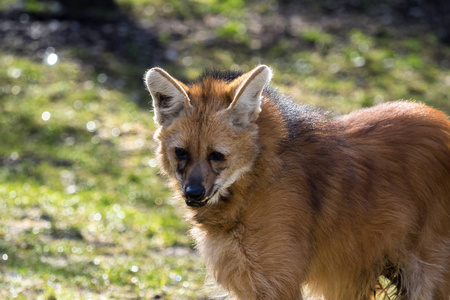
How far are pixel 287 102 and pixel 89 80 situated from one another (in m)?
6.28

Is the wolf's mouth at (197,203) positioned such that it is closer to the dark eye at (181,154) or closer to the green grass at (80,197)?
the dark eye at (181,154)

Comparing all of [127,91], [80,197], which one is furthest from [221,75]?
[127,91]

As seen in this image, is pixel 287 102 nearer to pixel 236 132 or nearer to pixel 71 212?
pixel 236 132

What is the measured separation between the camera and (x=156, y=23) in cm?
1060

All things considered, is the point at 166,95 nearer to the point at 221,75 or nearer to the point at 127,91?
the point at 221,75

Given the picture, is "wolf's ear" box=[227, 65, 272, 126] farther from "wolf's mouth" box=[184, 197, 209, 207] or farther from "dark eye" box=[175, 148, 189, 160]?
"wolf's mouth" box=[184, 197, 209, 207]

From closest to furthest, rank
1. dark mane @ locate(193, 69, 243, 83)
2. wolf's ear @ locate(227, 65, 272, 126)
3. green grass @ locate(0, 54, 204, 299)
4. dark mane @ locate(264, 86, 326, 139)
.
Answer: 1. wolf's ear @ locate(227, 65, 272, 126)
2. dark mane @ locate(264, 86, 326, 139)
3. dark mane @ locate(193, 69, 243, 83)
4. green grass @ locate(0, 54, 204, 299)

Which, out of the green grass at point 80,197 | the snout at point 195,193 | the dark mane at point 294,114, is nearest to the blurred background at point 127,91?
the green grass at point 80,197

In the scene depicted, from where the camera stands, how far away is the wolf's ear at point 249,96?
306 cm

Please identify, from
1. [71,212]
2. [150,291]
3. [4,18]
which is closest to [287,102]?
[150,291]

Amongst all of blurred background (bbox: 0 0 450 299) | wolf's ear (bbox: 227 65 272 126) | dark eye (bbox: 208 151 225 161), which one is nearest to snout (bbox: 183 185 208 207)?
dark eye (bbox: 208 151 225 161)

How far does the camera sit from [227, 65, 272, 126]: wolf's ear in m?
3.06

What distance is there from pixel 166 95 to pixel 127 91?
5.91 meters

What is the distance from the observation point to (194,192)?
3.11 meters
